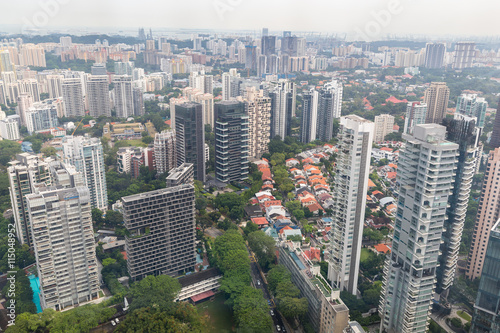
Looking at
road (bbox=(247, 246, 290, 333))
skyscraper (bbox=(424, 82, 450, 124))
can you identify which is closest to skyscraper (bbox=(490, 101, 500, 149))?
skyscraper (bbox=(424, 82, 450, 124))

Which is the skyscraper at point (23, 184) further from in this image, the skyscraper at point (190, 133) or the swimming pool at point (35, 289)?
the skyscraper at point (190, 133)

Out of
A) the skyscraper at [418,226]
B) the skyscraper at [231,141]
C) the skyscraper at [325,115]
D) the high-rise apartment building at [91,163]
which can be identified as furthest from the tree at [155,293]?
the skyscraper at [325,115]

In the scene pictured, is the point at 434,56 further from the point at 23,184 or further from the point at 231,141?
the point at 23,184

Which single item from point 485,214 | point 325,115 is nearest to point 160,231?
point 485,214

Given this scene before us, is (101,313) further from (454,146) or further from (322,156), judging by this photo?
(322,156)

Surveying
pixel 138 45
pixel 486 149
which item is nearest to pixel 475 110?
pixel 486 149

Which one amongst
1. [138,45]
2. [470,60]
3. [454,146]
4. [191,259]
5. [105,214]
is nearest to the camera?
[454,146]
